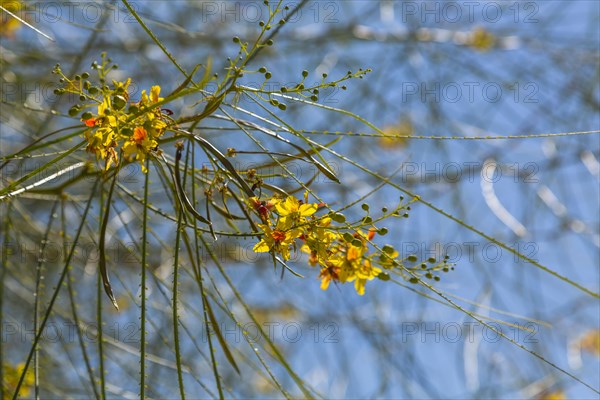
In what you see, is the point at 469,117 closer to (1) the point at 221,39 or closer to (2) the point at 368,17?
(2) the point at 368,17

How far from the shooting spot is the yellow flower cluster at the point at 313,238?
105 cm

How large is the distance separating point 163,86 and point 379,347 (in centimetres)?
118

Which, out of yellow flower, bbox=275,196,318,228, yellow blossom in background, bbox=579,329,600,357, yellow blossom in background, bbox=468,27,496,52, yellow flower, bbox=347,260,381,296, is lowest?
yellow flower, bbox=347,260,381,296

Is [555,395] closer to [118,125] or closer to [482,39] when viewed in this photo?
[482,39]

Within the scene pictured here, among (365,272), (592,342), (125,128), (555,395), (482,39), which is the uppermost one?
(482,39)

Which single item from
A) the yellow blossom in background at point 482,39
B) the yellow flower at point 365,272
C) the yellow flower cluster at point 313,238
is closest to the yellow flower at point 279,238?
the yellow flower cluster at point 313,238

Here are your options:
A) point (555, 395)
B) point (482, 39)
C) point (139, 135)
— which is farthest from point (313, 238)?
point (482, 39)

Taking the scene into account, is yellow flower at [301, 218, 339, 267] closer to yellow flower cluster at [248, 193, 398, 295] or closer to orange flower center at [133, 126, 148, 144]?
yellow flower cluster at [248, 193, 398, 295]

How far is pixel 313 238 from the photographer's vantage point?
3.51 feet

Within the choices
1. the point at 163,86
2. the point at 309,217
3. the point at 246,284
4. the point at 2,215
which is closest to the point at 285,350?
the point at 246,284

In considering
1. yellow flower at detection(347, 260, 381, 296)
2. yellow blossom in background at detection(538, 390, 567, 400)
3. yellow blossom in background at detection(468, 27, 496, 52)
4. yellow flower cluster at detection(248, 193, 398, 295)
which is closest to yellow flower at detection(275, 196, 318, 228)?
yellow flower cluster at detection(248, 193, 398, 295)

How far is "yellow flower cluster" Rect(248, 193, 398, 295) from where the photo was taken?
105cm

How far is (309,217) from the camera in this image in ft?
3.66

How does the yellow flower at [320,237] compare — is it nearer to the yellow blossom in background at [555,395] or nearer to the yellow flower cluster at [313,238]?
the yellow flower cluster at [313,238]
